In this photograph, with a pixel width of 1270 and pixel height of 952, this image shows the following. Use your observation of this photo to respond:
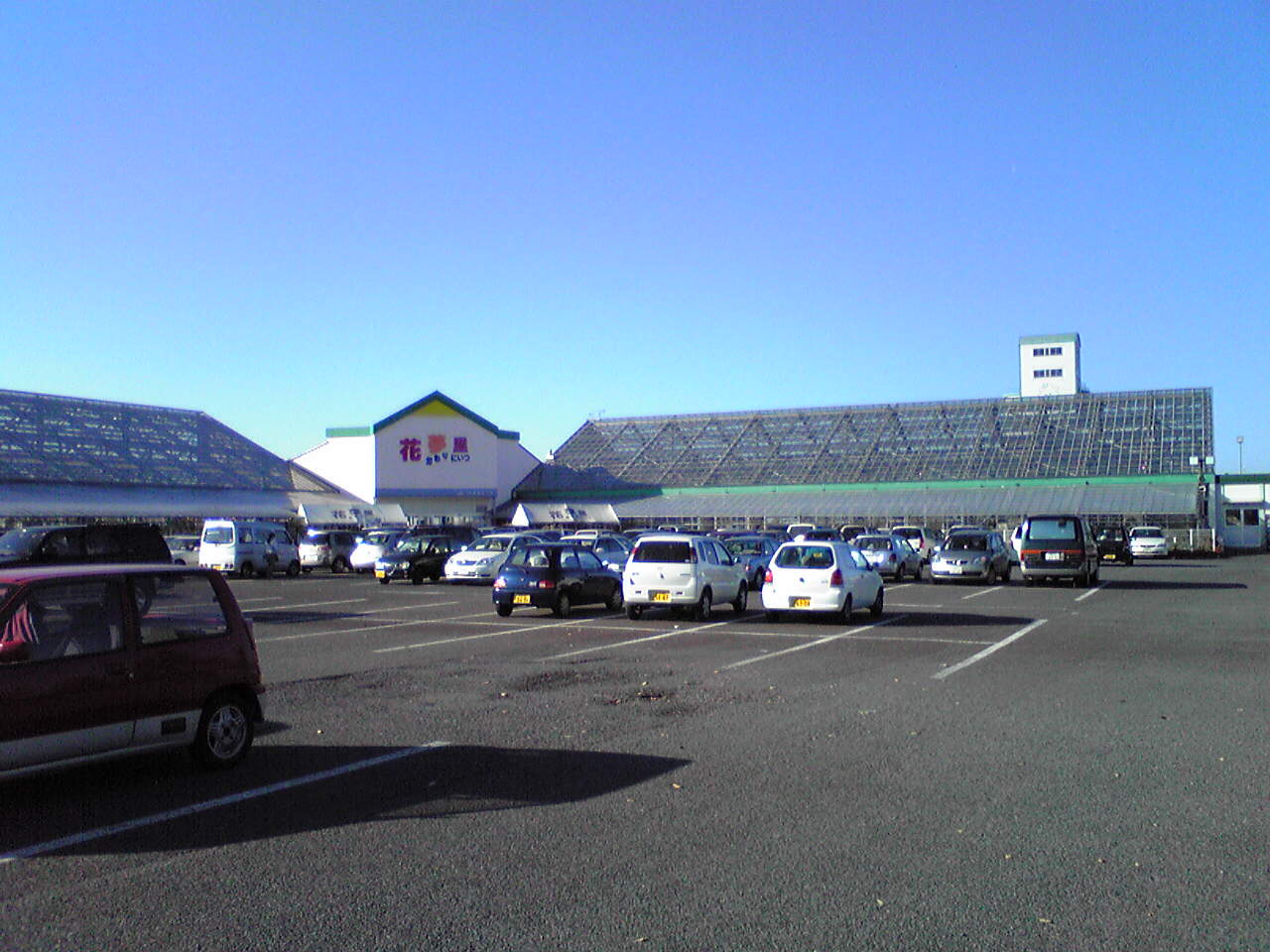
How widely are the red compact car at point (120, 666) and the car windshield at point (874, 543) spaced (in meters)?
29.0

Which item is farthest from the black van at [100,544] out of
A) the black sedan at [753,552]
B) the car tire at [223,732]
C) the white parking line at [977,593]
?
the white parking line at [977,593]

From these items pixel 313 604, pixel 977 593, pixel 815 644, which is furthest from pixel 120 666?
pixel 977 593

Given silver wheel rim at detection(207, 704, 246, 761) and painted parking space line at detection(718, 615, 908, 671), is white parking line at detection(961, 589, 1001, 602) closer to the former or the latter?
painted parking space line at detection(718, 615, 908, 671)

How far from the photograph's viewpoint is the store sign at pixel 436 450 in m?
74.1

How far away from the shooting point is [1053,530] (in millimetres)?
31141

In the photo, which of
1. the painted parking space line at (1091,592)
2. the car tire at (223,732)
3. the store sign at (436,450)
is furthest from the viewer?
the store sign at (436,450)

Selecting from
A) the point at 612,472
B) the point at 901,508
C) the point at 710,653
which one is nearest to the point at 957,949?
the point at 710,653

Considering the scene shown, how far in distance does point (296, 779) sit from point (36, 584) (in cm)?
228

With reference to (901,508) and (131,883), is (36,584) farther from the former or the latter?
(901,508)

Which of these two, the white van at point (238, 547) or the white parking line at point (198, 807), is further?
the white van at point (238, 547)

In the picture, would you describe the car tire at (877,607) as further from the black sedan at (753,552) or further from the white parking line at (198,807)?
the white parking line at (198,807)

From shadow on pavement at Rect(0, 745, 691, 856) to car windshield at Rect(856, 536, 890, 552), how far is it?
28.0 metres

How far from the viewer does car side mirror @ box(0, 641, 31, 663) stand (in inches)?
282

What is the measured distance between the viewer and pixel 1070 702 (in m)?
11.6
